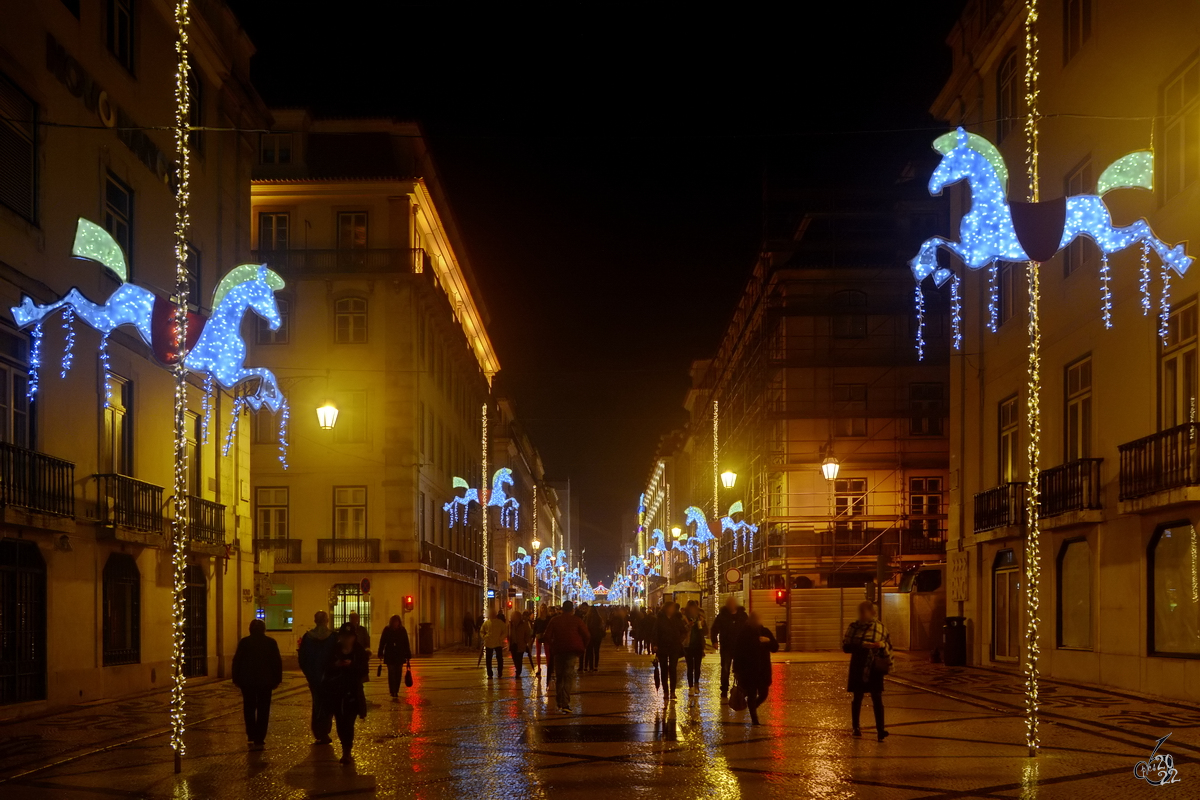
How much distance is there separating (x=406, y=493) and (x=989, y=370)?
70.4 feet

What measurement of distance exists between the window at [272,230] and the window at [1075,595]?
2953cm

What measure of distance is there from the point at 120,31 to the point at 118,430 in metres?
7.42

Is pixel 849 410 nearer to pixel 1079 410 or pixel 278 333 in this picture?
pixel 278 333

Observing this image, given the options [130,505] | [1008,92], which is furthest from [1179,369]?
[130,505]

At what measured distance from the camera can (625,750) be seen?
560 inches

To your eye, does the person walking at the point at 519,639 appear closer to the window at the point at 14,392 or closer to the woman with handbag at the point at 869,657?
the window at the point at 14,392

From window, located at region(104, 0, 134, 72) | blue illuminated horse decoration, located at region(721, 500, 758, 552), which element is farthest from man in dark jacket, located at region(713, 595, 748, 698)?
blue illuminated horse decoration, located at region(721, 500, 758, 552)

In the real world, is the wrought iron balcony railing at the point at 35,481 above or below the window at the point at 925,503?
above

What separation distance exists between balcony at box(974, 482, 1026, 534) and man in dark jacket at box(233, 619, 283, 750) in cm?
1809

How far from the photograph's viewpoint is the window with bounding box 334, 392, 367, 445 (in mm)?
46125

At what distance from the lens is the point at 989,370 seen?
3225 centimetres

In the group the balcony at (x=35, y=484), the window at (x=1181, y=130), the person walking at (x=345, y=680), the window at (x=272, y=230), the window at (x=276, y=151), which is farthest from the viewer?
the window at (x=276, y=151)

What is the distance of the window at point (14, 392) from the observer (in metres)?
19.7

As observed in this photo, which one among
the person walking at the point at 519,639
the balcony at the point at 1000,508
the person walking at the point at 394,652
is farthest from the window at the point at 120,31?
the balcony at the point at 1000,508
